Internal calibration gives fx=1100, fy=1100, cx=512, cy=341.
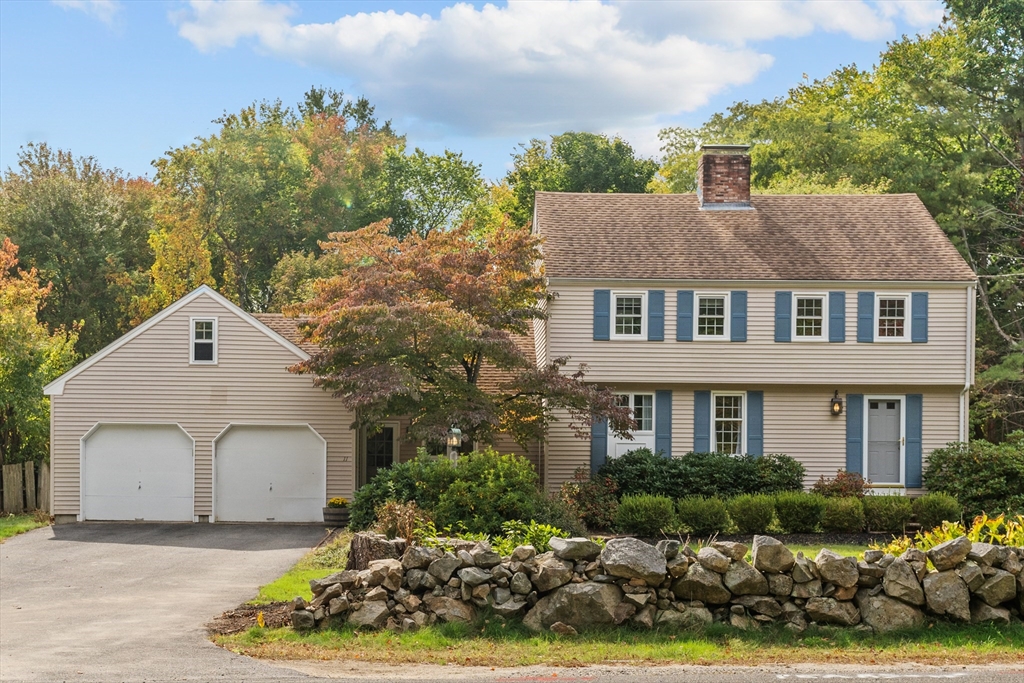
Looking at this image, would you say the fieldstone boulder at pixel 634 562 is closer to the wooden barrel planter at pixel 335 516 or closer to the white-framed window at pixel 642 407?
the wooden barrel planter at pixel 335 516

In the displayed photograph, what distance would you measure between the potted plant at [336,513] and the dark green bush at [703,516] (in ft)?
25.9

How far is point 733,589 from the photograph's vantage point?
38.8 ft

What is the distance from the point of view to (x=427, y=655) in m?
11.1

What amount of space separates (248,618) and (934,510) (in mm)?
15113

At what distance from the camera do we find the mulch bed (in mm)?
12719

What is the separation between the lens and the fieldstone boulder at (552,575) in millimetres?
11898

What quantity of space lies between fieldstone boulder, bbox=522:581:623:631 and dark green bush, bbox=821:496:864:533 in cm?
1160

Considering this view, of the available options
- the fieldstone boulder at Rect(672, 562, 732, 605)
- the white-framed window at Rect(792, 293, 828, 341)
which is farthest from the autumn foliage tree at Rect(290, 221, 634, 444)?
the fieldstone boulder at Rect(672, 562, 732, 605)

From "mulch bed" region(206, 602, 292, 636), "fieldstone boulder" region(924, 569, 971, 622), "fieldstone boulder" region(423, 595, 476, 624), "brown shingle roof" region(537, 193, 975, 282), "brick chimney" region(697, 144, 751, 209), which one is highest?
"brick chimney" region(697, 144, 751, 209)

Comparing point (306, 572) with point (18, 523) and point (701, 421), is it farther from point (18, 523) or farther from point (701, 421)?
point (701, 421)

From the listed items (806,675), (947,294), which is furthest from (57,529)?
(947,294)

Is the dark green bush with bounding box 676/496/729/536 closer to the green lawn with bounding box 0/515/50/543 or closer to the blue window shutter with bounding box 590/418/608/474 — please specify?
the blue window shutter with bounding box 590/418/608/474

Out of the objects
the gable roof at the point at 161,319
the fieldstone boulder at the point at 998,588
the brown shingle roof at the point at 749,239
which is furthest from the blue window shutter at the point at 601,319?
the fieldstone boulder at the point at 998,588

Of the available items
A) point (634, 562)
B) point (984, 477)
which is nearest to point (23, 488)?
point (634, 562)
